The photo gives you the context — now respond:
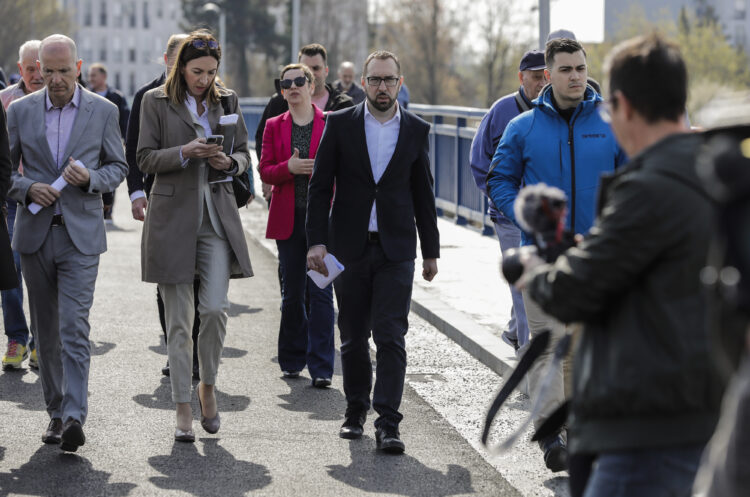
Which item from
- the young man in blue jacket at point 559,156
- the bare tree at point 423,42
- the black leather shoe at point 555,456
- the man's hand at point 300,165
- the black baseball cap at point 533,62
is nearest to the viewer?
the black leather shoe at point 555,456

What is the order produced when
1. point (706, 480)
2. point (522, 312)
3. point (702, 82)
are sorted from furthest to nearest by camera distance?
point (702, 82)
point (522, 312)
point (706, 480)

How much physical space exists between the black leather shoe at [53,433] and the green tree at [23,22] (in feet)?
266

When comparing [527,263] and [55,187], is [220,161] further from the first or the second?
[527,263]

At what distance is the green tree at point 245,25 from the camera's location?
93.6 m

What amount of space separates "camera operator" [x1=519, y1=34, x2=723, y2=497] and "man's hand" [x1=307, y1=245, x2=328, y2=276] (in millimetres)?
3429

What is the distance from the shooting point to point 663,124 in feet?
10.6

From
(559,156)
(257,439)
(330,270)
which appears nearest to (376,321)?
(330,270)

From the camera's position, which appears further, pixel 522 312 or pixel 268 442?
pixel 522 312

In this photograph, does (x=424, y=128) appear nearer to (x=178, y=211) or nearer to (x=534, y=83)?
(x=178, y=211)

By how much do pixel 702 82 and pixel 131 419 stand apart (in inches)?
2467

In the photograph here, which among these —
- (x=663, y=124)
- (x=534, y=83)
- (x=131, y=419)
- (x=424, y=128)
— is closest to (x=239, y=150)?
(x=424, y=128)

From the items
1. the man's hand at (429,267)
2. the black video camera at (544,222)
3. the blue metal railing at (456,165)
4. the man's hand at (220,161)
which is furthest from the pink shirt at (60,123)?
the blue metal railing at (456,165)

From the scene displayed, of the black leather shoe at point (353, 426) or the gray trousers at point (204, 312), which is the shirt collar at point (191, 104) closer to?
the gray trousers at point (204, 312)

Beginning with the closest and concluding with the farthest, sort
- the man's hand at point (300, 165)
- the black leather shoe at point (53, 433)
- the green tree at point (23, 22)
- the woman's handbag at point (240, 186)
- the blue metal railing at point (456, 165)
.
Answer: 1. the black leather shoe at point (53, 433)
2. the woman's handbag at point (240, 186)
3. the man's hand at point (300, 165)
4. the blue metal railing at point (456, 165)
5. the green tree at point (23, 22)
